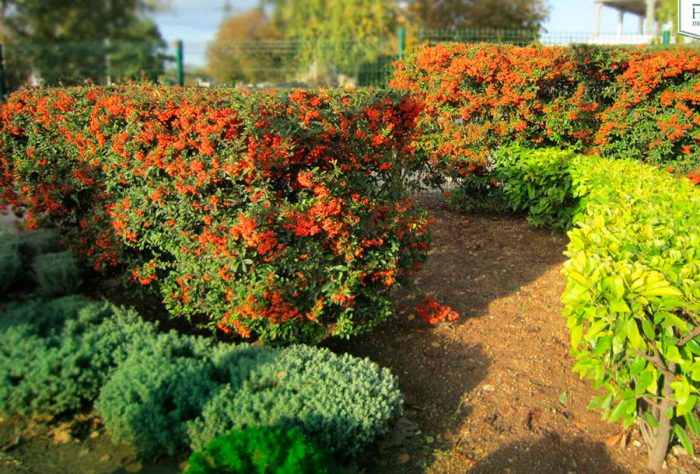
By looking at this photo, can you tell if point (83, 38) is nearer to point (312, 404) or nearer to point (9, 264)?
point (9, 264)

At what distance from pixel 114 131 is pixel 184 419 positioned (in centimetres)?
190

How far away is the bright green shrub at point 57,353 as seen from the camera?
2986mm

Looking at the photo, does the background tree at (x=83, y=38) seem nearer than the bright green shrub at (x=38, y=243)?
No

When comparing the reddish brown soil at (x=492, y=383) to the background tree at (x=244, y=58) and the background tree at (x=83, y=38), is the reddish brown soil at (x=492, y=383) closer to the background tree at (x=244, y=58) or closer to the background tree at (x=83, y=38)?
the background tree at (x=83, y=38)

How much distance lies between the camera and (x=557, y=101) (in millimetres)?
6781

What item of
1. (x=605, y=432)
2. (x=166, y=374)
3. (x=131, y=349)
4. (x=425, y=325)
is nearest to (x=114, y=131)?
(x=131, y=349)

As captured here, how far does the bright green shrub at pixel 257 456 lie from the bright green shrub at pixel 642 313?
144 centimetres

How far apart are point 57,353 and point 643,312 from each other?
8.72 feet

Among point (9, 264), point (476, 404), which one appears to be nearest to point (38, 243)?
point (9, 264)

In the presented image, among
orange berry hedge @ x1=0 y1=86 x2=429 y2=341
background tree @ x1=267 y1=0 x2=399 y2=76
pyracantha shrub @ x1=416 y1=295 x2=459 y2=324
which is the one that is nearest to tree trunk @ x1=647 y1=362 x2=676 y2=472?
pyracantha shrub @ x1=416 y1=295 x2=459 y2=324

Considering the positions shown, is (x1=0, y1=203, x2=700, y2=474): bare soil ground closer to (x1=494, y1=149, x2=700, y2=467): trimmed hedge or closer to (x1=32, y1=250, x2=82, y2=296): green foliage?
(x1=494, y1=149, x2=700, y2=467): trimmed hedge

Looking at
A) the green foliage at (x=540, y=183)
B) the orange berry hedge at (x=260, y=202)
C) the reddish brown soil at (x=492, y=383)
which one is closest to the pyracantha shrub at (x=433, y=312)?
the reddish brown soil at (x=492, y=383)

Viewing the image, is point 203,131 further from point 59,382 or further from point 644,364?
point 644,364

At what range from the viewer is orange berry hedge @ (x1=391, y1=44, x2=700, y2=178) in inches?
261
